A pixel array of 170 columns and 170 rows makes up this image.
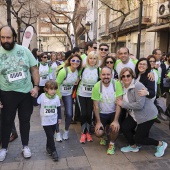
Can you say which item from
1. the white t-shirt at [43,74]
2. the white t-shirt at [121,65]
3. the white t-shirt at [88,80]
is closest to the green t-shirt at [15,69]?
the white t-shirt at [88,80]

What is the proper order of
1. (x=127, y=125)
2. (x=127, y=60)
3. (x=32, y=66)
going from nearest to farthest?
1. (x=32, y=66)
2. (x=127, y=125)
3. (x=127, y=60)

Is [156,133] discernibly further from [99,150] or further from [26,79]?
[26,79]

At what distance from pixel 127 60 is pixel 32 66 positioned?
85.4 inches

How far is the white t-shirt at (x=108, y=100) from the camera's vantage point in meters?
4.32

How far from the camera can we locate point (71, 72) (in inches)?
187

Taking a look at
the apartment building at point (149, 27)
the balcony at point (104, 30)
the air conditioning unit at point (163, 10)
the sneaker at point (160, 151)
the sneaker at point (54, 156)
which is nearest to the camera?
the sneaker at point (54, 156)

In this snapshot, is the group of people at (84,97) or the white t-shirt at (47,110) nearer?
the group of people at (84,97)

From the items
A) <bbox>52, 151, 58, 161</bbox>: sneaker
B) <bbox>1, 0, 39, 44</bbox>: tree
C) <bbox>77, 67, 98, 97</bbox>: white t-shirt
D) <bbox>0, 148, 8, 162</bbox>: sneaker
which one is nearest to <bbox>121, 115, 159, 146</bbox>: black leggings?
<bbox>77, 67, 98, 97</bbox>: white t-shirt

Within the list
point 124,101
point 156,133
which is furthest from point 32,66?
point 156,133

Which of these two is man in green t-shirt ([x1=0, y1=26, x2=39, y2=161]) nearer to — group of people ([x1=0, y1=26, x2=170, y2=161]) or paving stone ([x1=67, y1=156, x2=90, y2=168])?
group of people ([x1=0, y1=26, x2=170, y2=161])

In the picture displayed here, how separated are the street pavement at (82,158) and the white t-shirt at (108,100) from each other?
72cm

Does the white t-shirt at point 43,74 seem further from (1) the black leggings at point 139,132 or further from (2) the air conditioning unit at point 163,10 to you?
(2) the air conditioning unit at point 163,10

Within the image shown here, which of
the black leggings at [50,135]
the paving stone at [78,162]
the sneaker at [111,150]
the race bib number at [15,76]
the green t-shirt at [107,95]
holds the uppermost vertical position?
the race bib number at [15,76]

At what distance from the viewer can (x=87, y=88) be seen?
187 inches
